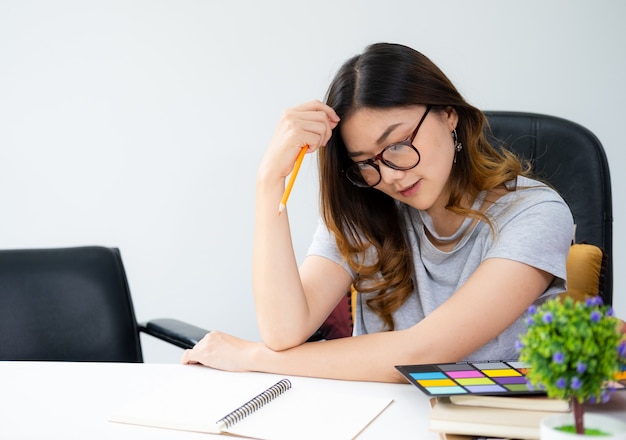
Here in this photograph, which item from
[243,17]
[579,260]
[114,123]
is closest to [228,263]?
[114,123]

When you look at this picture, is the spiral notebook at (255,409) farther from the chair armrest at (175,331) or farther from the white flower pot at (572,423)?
the chair armrest at (175,331)

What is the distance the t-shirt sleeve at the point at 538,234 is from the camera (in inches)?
49.7

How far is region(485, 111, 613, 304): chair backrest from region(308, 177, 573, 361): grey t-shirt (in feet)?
1.04

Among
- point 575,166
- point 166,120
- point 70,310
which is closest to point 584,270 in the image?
point 575,166

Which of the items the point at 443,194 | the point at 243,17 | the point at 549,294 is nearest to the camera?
the point at 549,294

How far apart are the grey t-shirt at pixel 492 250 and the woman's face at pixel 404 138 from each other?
0.13 m

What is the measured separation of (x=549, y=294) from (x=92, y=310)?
39.5 inches

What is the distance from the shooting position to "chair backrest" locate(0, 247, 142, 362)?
1.66 metres

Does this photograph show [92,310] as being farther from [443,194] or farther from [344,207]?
[443,194]

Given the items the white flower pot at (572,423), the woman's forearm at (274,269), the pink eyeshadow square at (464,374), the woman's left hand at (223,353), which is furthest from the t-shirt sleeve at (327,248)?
the white flower pot at (572,423)

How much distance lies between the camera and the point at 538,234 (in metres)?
1.29

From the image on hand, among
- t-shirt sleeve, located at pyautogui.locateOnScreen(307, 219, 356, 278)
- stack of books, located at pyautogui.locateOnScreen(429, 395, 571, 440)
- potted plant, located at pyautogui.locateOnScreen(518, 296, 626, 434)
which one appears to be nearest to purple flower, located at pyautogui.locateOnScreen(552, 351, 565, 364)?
potted plant, located at pyautogui.locateOnScreen(518, 296, 626, 434)

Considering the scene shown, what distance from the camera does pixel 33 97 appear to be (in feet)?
8.75

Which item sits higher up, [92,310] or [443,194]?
[443,194]
